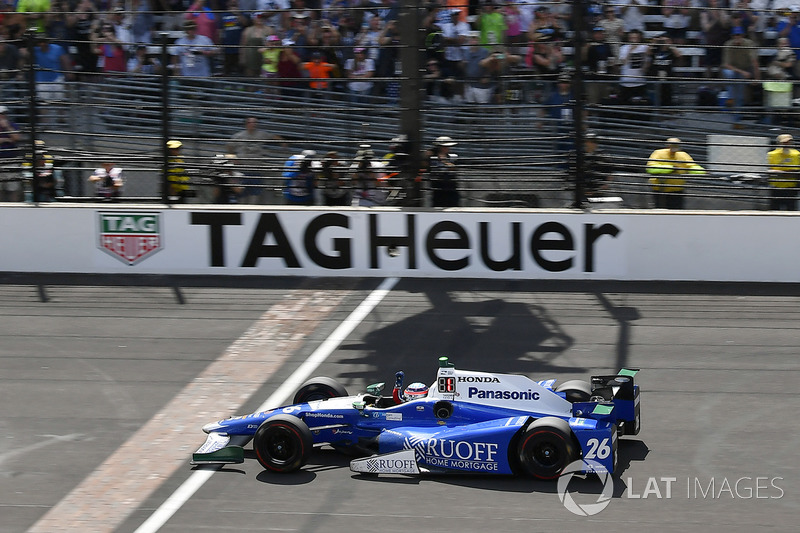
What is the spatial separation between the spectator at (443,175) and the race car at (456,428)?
208 inches

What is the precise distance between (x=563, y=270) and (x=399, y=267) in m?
1.91

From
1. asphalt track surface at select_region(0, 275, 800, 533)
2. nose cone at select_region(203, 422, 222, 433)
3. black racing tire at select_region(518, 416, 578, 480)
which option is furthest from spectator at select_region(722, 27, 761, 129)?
nose cone at select_region(203, 422, 222, 433)

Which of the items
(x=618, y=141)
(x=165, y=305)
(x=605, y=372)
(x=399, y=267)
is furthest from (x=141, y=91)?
(x=605, y=372)

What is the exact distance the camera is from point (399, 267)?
1310cm

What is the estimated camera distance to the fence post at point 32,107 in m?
13.5

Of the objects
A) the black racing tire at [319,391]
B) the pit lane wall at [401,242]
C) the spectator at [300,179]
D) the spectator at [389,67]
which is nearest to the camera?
the black racing tire at [319,391]

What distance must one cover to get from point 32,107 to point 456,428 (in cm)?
826

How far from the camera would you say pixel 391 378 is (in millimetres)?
9695

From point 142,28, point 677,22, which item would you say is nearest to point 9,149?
point 142,28

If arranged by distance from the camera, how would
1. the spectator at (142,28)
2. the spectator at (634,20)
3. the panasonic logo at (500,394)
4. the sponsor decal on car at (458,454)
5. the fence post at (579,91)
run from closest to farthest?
1. the sponsor decal on car at (458,454)
2. the panasonic logo at (500,394)
3. the fence post at (579,91)
4. the spectator at (634,20)
5. the spectator at (142,28)

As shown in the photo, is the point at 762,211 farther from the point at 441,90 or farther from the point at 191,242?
the point at 191,242

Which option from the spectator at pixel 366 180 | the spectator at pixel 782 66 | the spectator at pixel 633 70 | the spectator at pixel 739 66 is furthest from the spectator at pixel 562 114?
the spectator at pixel 782 66

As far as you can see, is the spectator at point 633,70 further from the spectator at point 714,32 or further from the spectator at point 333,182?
the spectator at point 333,182

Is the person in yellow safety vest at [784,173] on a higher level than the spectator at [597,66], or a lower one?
lower
